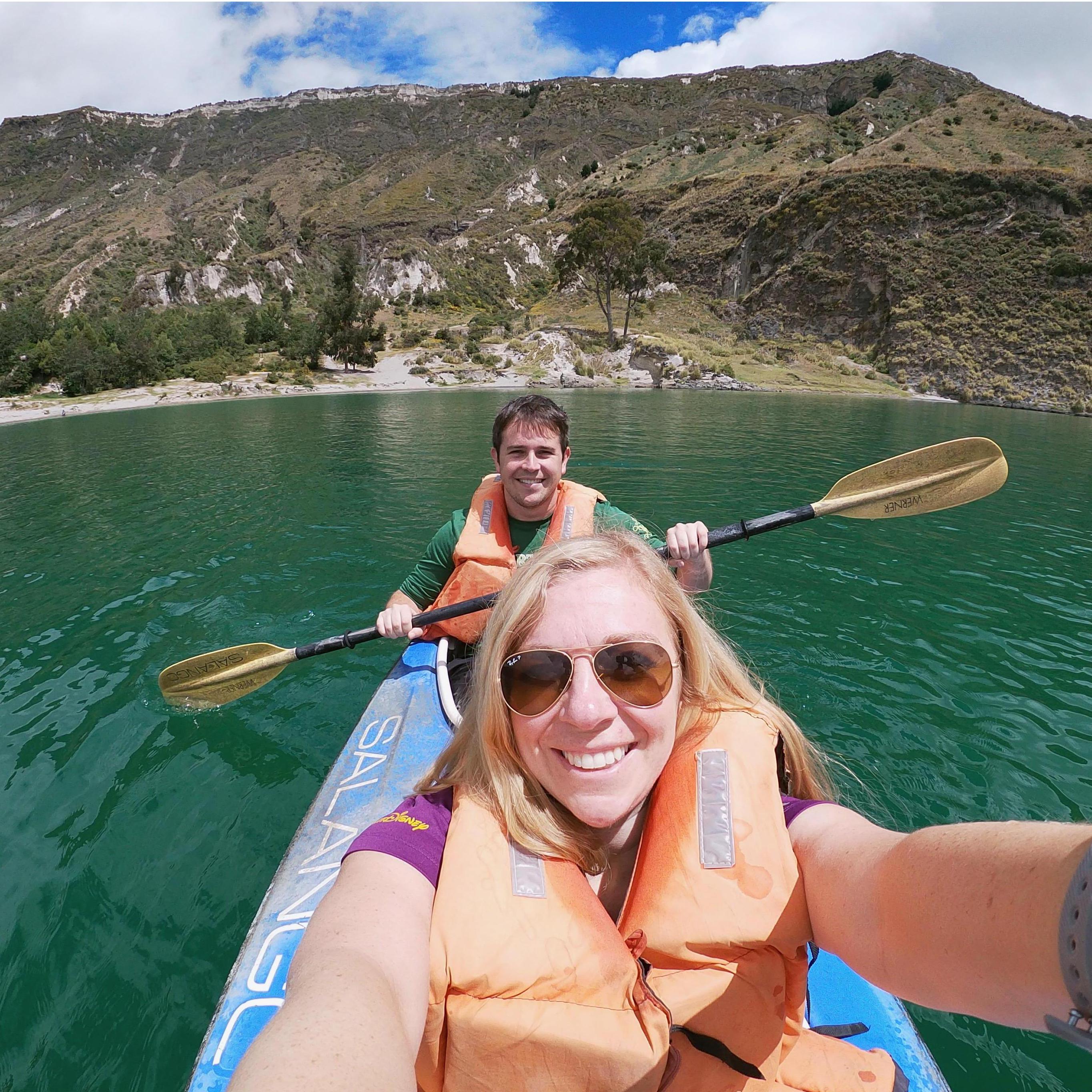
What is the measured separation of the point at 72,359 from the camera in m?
38.7

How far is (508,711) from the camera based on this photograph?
1666mm

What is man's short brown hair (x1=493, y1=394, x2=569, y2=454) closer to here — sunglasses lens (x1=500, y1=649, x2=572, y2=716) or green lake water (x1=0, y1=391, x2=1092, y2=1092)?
sunglasses lens (x1=500, y1=649, x2=572, y2=716)

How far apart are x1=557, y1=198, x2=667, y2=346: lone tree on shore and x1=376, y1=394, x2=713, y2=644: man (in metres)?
47.4

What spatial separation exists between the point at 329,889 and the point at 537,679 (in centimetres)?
133

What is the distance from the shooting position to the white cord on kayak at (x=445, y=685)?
3449 millimetres

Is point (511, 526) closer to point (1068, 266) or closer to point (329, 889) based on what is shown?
point (329, 889)

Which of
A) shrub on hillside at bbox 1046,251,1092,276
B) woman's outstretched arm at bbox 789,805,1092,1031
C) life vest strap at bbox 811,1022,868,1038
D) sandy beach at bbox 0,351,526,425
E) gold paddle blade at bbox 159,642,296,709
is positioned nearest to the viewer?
woman's outstretched arm at bbox 789,805,1092,1031

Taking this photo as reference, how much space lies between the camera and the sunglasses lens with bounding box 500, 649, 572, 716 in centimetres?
158

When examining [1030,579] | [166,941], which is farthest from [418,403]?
[166,941]

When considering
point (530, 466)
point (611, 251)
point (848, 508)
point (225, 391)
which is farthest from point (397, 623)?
point (611, 251)

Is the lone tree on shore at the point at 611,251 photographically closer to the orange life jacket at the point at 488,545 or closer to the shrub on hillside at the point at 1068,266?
the shrub on hillside at the point at 1068,266

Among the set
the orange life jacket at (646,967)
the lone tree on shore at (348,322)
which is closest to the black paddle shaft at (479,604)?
the orange life jacket at (646,967)

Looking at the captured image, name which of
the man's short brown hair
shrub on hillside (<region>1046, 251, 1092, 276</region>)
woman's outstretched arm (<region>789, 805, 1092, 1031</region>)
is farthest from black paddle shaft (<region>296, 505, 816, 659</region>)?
shrub on hillside (<region>1046, 251, 1092, 276</region>)

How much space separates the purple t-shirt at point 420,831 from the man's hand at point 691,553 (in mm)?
1910
